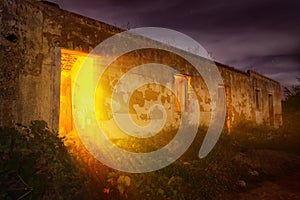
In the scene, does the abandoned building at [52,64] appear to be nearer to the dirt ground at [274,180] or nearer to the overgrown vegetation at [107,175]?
the overgrown vegetation at [107,175]

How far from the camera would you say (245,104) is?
13.6 meters

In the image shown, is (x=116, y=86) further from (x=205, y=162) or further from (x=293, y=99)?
(x=293, y=99)

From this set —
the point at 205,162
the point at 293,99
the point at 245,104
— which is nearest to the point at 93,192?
the point at 205,162

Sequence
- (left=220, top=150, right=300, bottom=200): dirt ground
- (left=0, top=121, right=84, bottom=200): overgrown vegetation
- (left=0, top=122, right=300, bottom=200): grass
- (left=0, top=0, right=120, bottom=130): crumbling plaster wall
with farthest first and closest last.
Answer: (left=220, top=150, right=300, bottom=200): dirt ground
(left=0, top=0, right=120, bottom=130): crumbling plaster wall
(left=0, top=122, right=300, bottom=200): grass
(left=0, top=121, right=84, bottom=200): overgrown vegetation

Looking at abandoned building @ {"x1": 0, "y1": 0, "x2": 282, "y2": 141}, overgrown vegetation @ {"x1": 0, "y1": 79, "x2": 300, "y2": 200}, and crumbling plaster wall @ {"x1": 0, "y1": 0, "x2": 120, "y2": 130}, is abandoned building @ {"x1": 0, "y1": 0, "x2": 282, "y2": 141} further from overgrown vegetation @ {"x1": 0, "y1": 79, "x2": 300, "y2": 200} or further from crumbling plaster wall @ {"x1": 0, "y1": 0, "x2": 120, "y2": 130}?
overgrown vegetation @ {"x1": 0, "y1": 79, "x2": 300, "y2": 200}

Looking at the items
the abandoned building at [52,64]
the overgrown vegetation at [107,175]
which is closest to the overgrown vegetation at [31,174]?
the overgrown vegetation at [107,175]

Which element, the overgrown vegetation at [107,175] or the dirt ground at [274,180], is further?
the dirt ground at [274,180]

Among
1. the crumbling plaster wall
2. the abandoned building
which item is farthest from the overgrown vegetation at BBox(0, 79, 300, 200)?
the abandoned building

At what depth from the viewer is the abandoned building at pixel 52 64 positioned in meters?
4.78

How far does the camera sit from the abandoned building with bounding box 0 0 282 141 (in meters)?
4.78

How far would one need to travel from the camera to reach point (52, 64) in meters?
5.45

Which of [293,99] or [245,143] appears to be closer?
[245,143]

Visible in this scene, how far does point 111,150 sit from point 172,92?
3581 millimetres

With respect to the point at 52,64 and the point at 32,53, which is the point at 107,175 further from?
the point at 32,53
